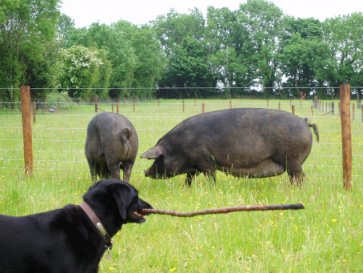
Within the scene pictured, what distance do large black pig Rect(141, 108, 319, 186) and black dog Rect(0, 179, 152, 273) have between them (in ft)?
12.3

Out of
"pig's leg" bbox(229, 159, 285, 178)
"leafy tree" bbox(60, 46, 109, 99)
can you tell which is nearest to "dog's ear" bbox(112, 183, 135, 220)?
"pig's leg" bbox(229, 159, 285, 178)

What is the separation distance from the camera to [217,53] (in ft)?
281

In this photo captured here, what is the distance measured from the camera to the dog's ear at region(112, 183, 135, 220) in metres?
3.94

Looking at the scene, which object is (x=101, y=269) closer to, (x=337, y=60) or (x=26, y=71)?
(x=26, y=71)

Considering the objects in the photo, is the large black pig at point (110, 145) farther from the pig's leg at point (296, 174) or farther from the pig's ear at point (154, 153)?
the pig's leg at point (296, 174)

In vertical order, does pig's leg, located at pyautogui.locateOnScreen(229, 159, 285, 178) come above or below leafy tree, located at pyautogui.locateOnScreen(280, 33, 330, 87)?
below

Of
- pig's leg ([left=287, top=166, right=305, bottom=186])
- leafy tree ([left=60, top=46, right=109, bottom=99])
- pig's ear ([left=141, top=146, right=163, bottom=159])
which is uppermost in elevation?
leafy tree ([left=60, top=46, right=109, bottom=99])

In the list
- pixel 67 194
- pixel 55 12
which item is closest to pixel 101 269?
pixel 67 194

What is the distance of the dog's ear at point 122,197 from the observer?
3.94 meters

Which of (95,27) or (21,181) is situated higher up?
(95,27)

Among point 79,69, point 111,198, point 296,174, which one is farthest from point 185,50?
point 111,198

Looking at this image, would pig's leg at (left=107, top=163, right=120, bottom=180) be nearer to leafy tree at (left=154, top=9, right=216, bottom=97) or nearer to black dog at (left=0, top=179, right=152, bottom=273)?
black dog at (left=0, top=179, right=152, bottom=273)

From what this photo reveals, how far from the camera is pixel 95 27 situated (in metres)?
68.6

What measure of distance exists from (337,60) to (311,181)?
7975 cm
